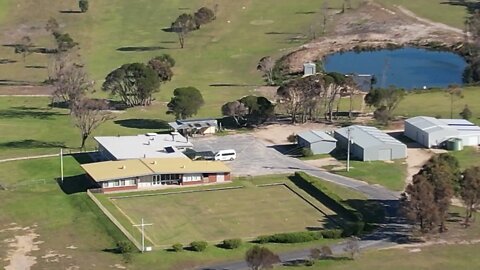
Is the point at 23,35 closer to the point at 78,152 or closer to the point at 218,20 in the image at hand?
the point at 218,20

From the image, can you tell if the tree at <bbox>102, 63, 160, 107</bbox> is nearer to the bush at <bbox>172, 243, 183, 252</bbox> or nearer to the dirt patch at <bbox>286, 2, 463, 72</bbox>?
the dirt patch at <bbox>286, 2, 463, 72</bbox>

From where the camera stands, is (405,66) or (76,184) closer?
(76,184)

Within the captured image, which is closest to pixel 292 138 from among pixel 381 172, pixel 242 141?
pixel 242 141

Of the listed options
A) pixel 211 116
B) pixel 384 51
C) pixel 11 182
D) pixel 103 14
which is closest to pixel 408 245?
pixel 11 182

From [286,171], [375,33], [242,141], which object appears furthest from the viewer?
[375,33]

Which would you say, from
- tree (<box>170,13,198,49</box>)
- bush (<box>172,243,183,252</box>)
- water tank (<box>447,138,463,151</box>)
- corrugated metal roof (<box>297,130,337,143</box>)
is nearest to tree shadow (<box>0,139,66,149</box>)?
corrugated metal roof (<box>297,130,337,143</box>)

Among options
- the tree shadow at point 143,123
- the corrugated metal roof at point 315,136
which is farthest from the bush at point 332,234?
the tree shadow at point 143,123

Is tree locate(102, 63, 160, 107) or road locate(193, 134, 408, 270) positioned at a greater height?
tree locate(102, 63, 160, 107)

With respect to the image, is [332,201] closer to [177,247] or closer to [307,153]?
[307,153]
